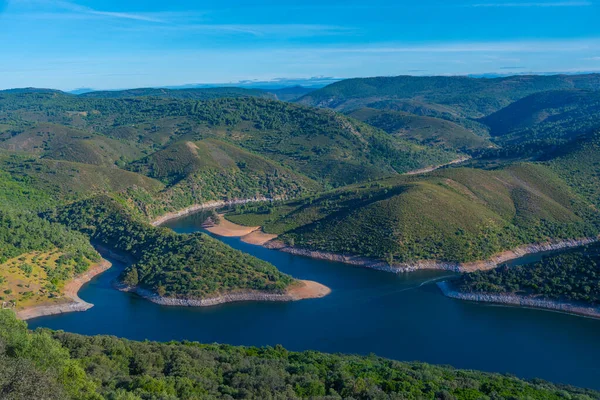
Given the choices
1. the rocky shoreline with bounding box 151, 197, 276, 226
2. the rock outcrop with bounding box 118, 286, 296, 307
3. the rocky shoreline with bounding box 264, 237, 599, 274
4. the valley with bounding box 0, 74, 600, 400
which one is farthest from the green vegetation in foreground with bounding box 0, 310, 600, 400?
the rocky shoreline with bounding box 151, 197, 276, 226

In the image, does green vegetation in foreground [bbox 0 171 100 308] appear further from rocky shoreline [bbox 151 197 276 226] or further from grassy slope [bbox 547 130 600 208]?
grassy slope [bbox 547 130 600 208]

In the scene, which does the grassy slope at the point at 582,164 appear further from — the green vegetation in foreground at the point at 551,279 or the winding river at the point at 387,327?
the winding river at the point at 387,327

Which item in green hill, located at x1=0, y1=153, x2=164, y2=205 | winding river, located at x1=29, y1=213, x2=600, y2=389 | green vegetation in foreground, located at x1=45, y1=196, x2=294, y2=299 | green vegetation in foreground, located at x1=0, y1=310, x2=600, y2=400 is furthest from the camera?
green hill, located at x1=0, y1=153, x2=164, y2=205

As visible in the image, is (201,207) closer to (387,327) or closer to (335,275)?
(335,275)

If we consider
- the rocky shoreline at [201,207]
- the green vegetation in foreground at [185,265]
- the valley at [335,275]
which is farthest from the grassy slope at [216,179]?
the green vegetation in foreground at [185,265]

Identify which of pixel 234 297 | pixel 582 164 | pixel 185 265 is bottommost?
pixel 234 297

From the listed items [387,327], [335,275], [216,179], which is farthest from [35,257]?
[216,179]
